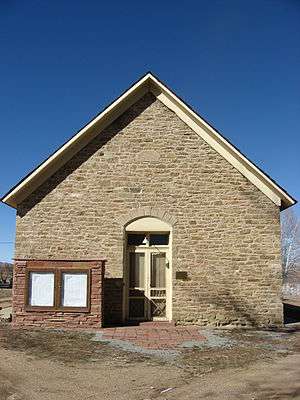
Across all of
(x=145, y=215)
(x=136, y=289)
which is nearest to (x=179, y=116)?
(x=145, y=215)

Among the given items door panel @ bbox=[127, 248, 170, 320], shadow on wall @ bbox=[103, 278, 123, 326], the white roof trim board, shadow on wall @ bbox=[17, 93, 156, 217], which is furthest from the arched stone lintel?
the white roof trim board

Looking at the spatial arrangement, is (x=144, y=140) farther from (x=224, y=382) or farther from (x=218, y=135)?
(x=224, y=382)

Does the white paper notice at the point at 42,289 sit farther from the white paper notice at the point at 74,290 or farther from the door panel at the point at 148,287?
the door panel at the point at 148,287

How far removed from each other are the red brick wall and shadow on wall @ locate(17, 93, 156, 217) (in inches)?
83.4

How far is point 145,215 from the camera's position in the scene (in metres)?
14.1

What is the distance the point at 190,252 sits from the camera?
13.9 m

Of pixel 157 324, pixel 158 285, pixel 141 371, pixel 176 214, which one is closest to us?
pixel 141 371

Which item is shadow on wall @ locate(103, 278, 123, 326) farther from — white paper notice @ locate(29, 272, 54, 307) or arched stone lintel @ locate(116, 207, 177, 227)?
arched stone lintel @ locate(116, 207, 177, 227)

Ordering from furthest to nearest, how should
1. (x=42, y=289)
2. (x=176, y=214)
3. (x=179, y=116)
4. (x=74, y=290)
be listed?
(x=179, y=116) → (x=176, y=214) → (x=42, y=289) → (x=74, y=290)

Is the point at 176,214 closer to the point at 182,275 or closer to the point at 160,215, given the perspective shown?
the point at 160,215

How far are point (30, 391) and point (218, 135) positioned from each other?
9.59 m

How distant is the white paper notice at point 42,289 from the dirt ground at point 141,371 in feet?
5.66

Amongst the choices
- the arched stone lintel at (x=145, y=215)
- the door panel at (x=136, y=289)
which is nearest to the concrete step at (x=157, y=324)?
the door panel at (x=136, y=289)

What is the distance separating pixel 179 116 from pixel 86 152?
3.12 metres
